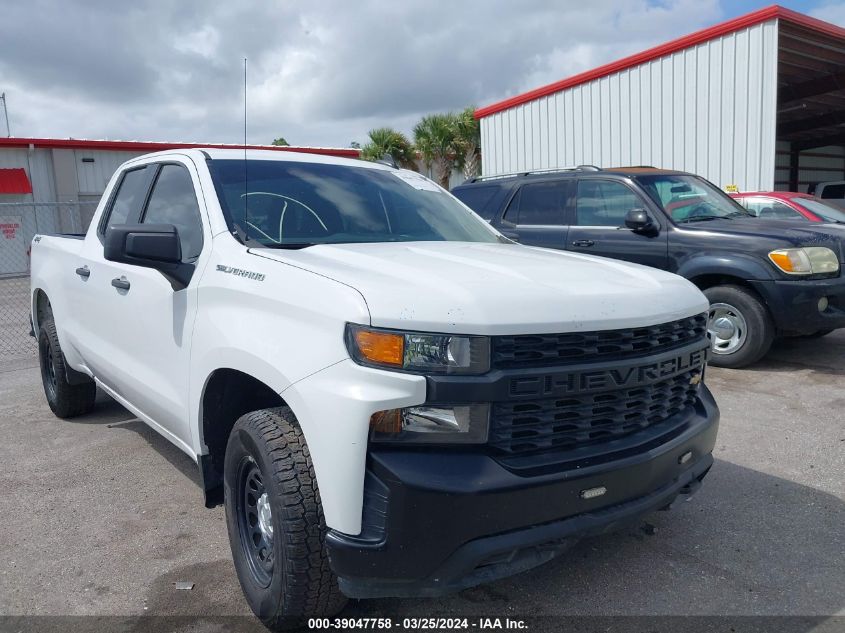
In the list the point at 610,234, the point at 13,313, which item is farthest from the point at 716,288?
the point at 13,313

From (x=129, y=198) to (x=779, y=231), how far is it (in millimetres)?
5261

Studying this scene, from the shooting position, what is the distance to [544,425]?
2256mm

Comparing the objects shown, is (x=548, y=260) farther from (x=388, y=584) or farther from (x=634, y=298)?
(x=388, y=584)

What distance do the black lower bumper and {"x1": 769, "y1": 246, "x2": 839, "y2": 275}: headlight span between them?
4520mm

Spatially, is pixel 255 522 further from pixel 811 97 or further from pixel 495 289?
pixel 811 97

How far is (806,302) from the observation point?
5980 mm

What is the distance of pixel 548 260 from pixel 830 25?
13849 millimetres

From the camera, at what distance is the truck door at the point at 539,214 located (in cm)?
761

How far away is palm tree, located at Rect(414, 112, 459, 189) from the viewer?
29.3 m

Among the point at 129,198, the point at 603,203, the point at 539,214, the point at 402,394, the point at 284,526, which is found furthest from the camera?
the point at 539,214

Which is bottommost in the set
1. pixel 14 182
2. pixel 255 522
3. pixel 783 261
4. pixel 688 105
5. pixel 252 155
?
pixel 255 522

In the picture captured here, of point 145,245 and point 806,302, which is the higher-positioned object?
point 145,245

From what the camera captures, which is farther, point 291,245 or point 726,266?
point 726,266

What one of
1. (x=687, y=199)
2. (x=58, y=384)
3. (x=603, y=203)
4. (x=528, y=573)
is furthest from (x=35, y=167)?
(x=528, y=573)
